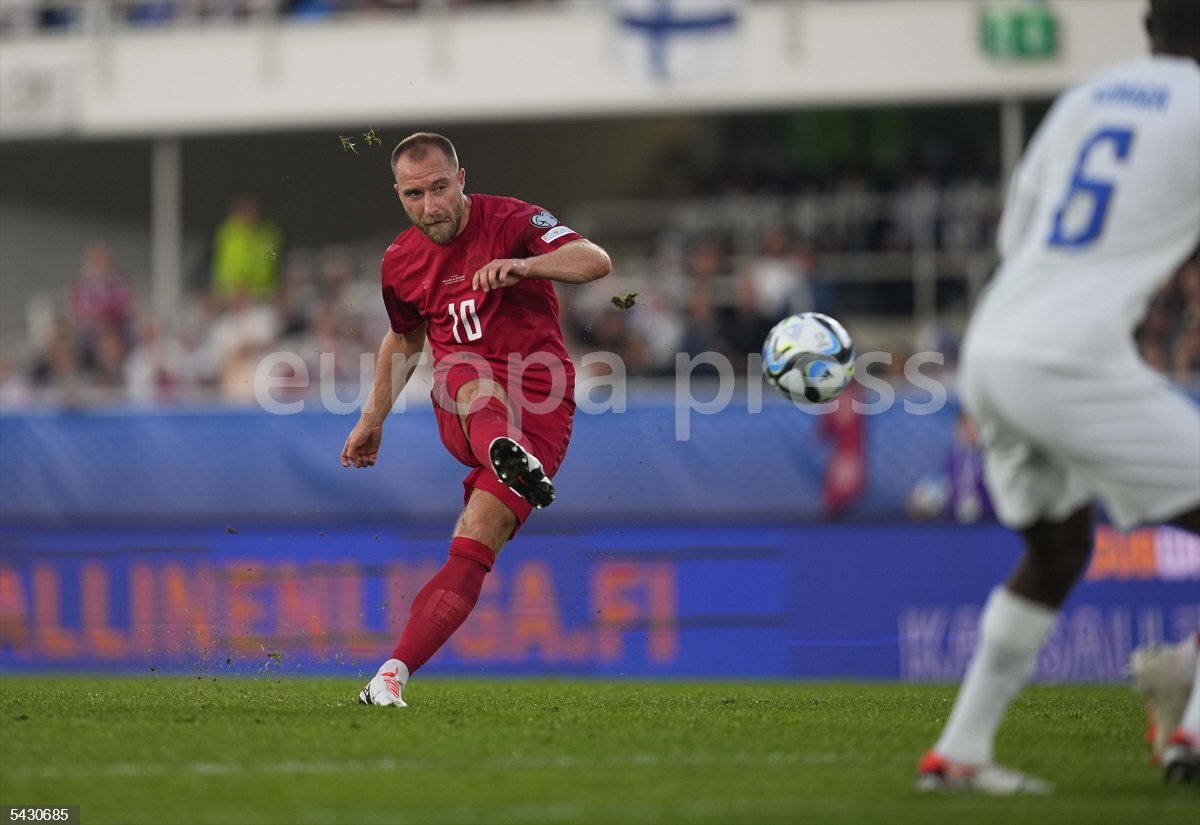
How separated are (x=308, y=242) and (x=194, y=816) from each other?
17699mm

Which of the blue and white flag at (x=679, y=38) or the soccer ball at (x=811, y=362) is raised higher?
the blue and white flag at (x=679, y=38)

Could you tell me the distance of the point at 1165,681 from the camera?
5.61 m

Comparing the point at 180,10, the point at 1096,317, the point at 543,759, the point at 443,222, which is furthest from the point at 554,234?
the point at 180,10

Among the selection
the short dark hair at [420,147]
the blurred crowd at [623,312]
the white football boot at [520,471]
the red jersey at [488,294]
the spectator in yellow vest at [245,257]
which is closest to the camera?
the white football boot at [520,471]

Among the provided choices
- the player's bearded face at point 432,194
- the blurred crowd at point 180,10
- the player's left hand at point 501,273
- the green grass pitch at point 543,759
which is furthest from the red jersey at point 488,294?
the blurred crowd at point 180,10

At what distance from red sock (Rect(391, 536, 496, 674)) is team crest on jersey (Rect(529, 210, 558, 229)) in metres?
1.38

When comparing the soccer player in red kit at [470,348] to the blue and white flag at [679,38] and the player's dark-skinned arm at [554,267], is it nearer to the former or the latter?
the player's dark-skinned arm at [554,267]

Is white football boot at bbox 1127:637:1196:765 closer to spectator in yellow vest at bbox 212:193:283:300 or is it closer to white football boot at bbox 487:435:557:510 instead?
white football boot at bbox 487:435:557:510

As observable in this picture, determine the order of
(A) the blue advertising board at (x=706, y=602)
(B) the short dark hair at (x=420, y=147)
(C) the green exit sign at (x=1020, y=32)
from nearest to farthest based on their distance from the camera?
(B) the short dark hair at (x=420, y=147), (A) the blue advertising board at (x=706, y=602), (C) the green exit sign at (x=1020, y=32)

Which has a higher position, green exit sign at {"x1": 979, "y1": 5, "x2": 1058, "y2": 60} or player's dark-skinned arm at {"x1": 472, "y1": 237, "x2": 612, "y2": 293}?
green exit sign at {"x1": 979, "y1": 5, "x2": 1058, "y2": 60}

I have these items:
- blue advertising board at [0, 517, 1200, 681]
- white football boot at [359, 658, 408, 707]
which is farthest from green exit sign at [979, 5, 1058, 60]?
white football boot at [359, 658, 408, 707]

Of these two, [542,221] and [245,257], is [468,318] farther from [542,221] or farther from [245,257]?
[245,257]

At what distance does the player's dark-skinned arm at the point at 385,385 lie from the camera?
806cm

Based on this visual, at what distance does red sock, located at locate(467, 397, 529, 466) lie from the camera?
24.5 feet
